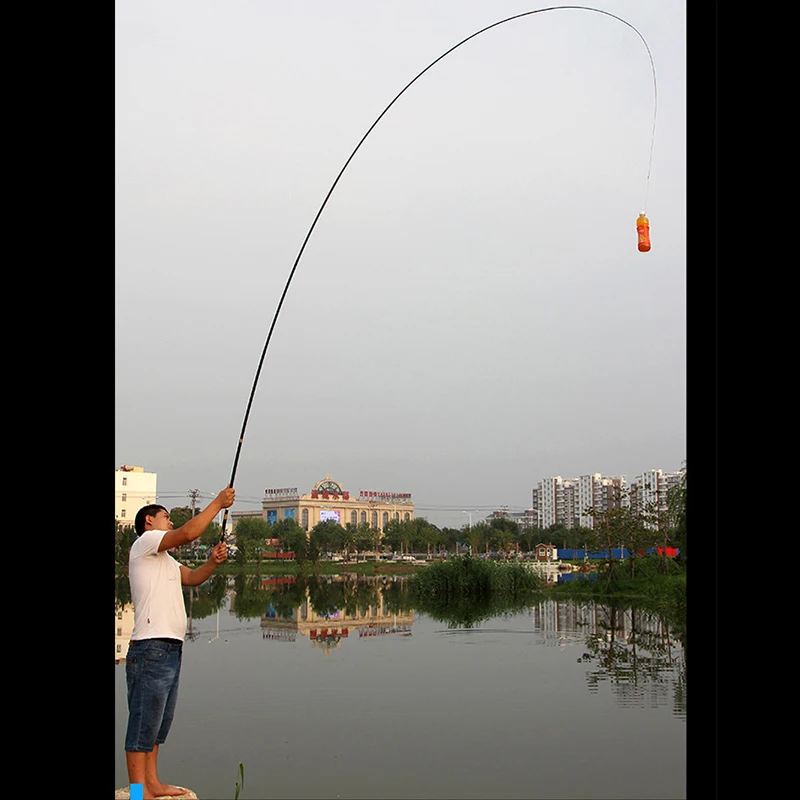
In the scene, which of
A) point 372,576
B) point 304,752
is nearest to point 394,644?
point 304,752

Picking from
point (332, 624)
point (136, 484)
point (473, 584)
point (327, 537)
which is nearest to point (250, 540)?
point (327, 537)

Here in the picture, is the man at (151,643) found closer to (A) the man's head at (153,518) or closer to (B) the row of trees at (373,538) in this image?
(A) the man's head at (153,518)

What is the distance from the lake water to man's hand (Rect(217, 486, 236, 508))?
1.89 metres

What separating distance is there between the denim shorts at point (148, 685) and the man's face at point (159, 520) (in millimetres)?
291

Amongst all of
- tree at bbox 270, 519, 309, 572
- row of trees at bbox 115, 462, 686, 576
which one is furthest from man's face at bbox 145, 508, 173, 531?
tree at bbox 270, 519, 309, 572

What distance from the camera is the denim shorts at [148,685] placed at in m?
2.45

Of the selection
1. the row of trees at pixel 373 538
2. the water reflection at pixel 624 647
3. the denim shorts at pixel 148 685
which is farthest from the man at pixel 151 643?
the row of trees at pixel 373 538

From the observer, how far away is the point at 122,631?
376 inches

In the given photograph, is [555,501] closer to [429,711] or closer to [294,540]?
[294,540]
